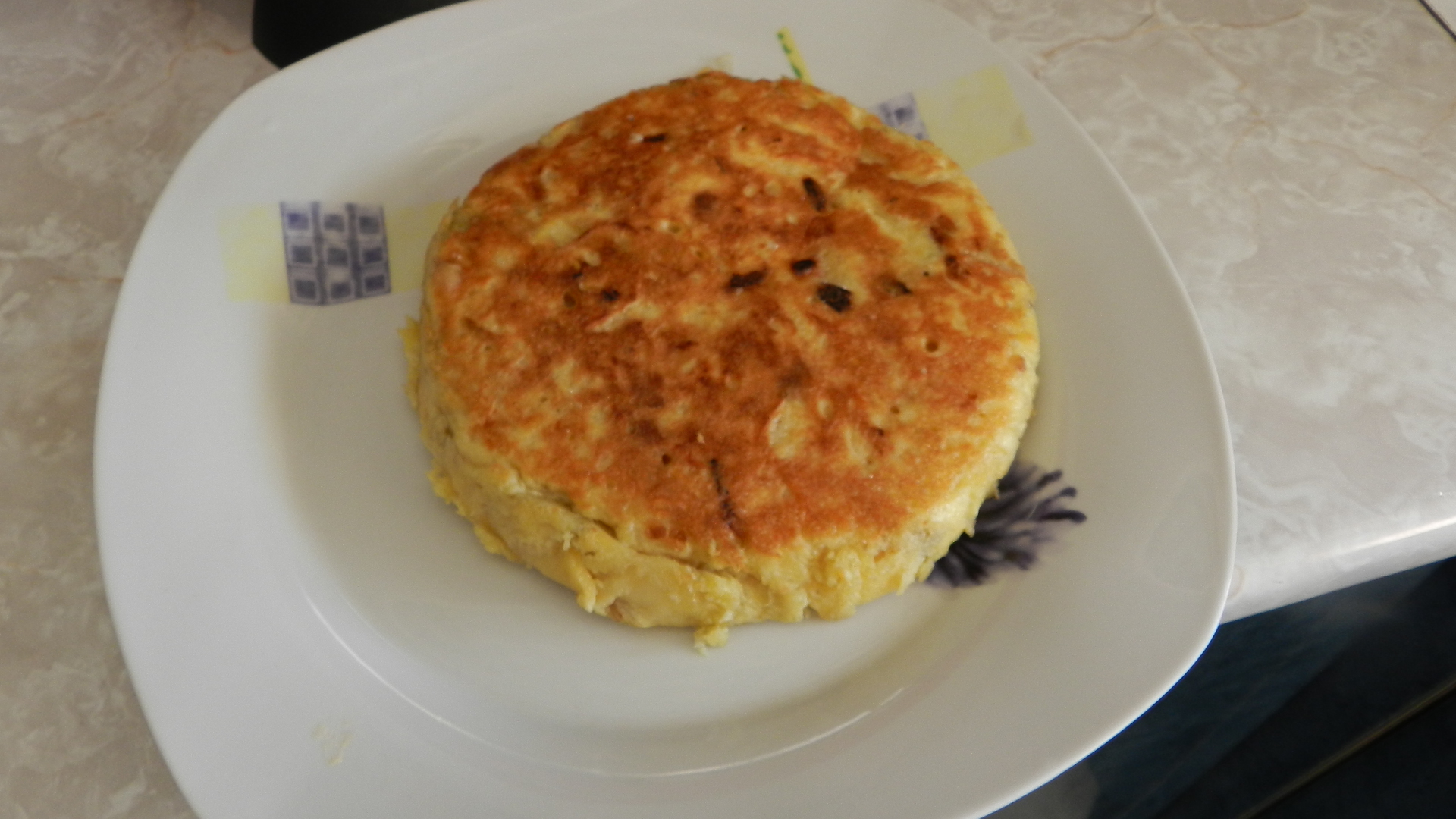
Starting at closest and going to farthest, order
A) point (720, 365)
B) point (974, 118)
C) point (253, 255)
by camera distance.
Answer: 1. point (720, 365)
2. point (253, 255)
3. point (974, 118)

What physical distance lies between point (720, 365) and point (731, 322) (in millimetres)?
60

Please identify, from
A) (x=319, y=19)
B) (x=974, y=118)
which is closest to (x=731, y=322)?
(x=974, y=118)

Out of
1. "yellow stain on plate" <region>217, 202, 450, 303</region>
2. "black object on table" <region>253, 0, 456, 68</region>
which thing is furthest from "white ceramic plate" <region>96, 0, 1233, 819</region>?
"black object on table" <region>253, 0, 456, 68</region>

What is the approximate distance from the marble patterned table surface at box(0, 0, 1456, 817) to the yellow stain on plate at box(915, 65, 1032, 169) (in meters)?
0.27

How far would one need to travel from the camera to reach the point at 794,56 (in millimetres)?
1481

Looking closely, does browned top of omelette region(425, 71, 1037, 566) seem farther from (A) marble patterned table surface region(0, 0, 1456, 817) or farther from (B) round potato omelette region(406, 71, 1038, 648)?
(A) marble patterned table surface region(0, 0, 1456, 817)

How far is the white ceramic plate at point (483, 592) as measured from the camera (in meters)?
0.95

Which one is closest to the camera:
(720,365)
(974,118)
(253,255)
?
(720,365)

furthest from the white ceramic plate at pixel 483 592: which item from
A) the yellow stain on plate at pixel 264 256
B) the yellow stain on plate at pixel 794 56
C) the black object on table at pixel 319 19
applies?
the yellow stain on plate at pixel 794 56

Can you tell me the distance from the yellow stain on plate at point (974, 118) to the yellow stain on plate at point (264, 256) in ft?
2.38

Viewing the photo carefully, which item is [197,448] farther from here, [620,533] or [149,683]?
[620,533]

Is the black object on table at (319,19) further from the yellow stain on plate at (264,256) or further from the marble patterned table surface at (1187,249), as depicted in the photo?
the yellow stain on plate at (264,256)

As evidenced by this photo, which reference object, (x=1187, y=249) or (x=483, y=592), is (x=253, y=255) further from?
(x=1187, y=249)

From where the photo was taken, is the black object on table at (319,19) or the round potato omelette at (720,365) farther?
the black object on table at (319,19)
